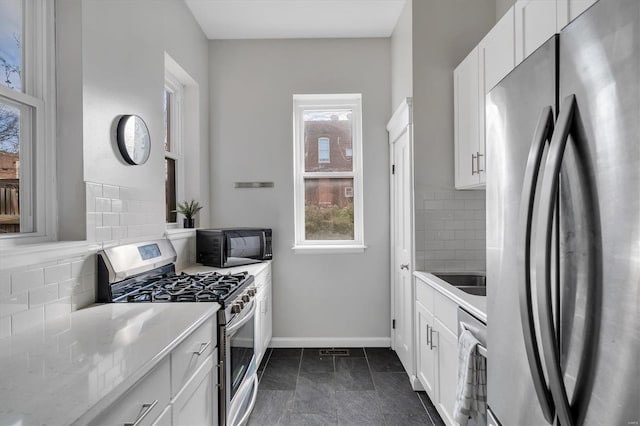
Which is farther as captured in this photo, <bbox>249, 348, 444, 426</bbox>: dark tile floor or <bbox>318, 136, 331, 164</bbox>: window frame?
<bbox>318, 136, 331, 164</bbox>: window frame

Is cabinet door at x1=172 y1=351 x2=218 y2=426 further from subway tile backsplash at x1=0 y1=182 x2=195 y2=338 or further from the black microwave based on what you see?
the black microwave

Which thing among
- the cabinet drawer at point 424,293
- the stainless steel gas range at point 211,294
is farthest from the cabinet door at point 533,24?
the stainless steel gas range at point 211,294

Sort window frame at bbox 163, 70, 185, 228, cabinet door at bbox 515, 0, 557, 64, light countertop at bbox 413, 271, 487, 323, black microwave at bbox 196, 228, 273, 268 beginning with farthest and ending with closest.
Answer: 1. window frame at bbox 163, 70, 185, 228
2. black microwave at bbox 196, 228, 273, 268
3. light countertop at bbox 413, 271, 487, 323
4. cabinet door at bbox 515, 0, 557, 64

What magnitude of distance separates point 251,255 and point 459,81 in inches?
81.7

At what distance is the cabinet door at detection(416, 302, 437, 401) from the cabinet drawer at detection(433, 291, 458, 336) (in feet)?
0.44

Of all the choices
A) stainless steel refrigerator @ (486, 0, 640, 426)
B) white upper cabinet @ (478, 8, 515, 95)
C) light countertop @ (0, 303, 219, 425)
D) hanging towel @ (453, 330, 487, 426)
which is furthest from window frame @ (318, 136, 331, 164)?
stainless steel refrigerator @ (486, 0, 640, 426)

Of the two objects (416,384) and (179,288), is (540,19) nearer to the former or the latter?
(179,288)

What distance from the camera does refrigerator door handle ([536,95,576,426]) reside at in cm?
67

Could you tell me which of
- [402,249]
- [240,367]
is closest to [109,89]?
[240,367]

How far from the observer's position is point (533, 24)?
1475 millimetres

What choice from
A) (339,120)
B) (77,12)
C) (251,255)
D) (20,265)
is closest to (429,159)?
(339,120)

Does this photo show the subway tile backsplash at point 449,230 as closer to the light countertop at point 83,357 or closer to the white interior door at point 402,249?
the white interior door at point 402,249

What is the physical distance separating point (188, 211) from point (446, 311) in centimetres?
211

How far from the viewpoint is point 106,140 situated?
174cm
